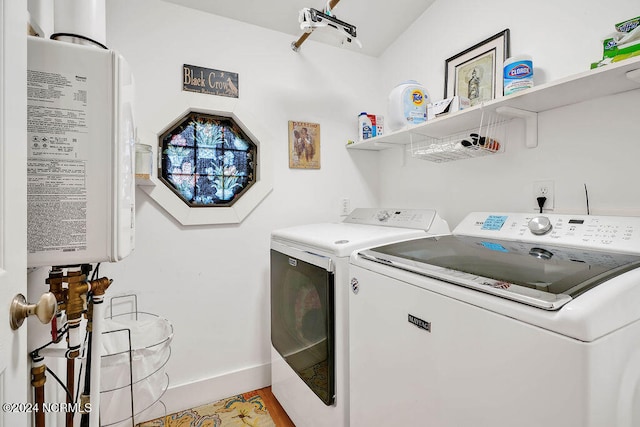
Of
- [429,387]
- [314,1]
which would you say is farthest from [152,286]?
[314,1]

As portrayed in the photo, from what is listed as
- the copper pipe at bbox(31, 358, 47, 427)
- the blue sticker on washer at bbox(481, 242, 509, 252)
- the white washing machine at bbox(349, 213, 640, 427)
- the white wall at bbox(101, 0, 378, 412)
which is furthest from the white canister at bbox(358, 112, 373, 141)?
the copper pipe at bbox(31, 358, 47, 427)

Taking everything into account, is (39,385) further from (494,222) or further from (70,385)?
(494,222)

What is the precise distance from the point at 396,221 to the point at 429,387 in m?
1.04

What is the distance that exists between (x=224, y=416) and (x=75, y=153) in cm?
176

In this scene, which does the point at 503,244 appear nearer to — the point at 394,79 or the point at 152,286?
the point at 394,79

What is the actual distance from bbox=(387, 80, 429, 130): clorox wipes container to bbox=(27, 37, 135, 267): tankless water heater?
144 centimetres

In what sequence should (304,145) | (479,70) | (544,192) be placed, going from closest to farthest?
(544,192)
(479,70)
(304,145)

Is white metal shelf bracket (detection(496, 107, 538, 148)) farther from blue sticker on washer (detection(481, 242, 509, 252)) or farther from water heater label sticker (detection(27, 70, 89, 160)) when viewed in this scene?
water heater label sticker (detection(27, 70, 89, 160))

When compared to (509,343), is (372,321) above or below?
below

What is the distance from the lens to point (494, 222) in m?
1.45

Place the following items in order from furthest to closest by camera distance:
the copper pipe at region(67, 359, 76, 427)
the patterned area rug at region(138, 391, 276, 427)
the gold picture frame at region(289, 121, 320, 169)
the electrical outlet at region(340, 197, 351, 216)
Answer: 1. the electrical outlet at region(340, 197, 351, 216)
2. the gold picture frame at region(289, 121, 320, 169)
3. the patterned area rug at region(138, 391, 276, 427)
4. the copper pipe at region(67, 359, 76, 427)

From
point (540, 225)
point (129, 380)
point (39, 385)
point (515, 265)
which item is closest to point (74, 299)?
point (39, 385)

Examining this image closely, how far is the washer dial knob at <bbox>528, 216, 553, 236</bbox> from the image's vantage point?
1.22m

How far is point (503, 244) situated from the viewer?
1231 mm
